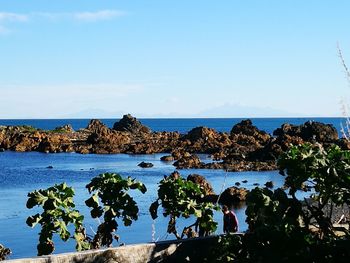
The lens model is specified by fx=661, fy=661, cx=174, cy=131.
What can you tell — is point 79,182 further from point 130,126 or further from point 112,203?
point 130,126

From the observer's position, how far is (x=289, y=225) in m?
9.45

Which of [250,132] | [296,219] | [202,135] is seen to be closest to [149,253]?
[296,219]

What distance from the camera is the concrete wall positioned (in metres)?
10.3

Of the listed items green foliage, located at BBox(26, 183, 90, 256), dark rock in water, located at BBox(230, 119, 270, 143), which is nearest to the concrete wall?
green foliage, located at BBox(26, 183, 90, 256)

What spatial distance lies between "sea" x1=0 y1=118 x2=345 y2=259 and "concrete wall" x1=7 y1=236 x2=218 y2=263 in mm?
1618

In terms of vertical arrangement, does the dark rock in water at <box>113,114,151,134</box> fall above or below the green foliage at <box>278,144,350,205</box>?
below

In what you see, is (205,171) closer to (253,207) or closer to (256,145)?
(256,145)

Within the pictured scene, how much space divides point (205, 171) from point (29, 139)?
1412 inches

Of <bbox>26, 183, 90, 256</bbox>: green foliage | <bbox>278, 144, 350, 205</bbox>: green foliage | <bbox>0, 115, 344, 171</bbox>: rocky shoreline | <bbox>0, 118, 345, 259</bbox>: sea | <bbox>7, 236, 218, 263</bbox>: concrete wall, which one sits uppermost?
<bbox>278, 144, 350, 205</bbox>: green foliage

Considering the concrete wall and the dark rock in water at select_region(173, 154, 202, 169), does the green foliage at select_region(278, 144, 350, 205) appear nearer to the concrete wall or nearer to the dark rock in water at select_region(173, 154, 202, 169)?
the concrete wall

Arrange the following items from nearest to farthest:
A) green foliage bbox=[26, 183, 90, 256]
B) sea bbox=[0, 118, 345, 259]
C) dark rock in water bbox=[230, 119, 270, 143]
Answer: green foliage bbox=[26, 183, 90, 256] < sea bbox=[0, 118, 345, 259] < dark rock in water bbox=[230, 119, 270, 143]

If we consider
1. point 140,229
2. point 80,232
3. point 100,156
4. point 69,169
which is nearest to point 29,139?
point 100,156

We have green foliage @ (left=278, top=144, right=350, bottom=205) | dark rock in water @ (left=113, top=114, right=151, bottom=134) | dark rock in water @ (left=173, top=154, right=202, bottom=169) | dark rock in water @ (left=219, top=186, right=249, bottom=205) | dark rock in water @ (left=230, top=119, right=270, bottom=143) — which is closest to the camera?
green foliage @ (left=278, top=144, right=350, bottom=205)

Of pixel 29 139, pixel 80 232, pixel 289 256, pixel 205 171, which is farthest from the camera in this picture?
pixel 29 139
